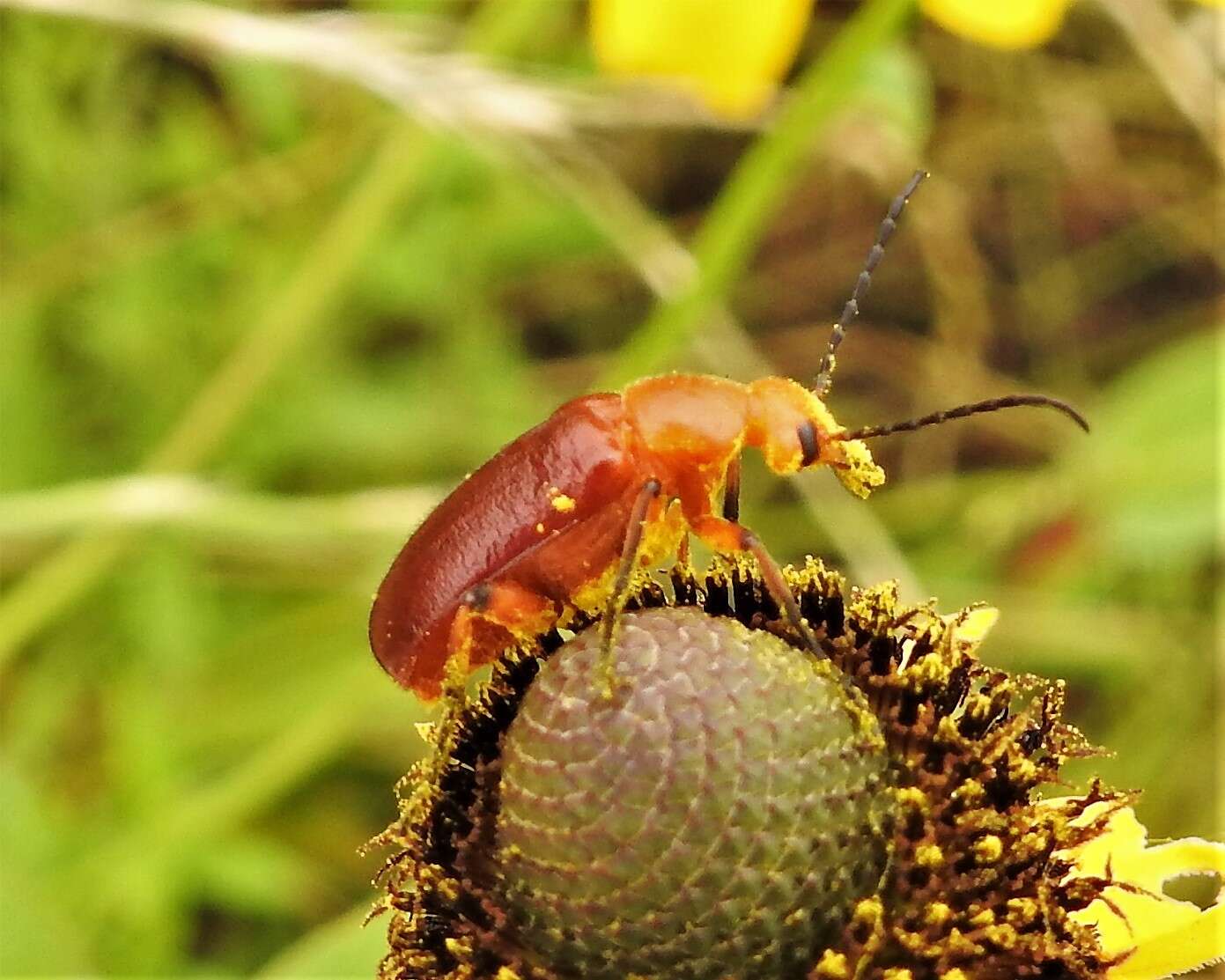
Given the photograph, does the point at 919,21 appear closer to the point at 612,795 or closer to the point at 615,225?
the point at 615,225

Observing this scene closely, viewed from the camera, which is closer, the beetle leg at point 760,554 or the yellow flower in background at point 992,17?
the beetle leg at point 760,554

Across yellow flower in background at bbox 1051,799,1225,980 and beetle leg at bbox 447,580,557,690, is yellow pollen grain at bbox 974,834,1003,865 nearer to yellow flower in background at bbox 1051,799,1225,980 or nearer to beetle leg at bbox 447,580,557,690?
yellow flower in background at bbox 1051,799,1225,980

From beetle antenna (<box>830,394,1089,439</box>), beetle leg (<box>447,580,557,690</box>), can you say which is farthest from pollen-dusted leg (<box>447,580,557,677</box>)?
beetle antenna (<box>830,394,1089,439</box>)

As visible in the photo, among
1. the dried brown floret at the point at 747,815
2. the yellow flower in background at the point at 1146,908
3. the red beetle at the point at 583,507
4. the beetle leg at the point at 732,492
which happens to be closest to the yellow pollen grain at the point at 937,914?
the dried brown floret at the point at 747,815

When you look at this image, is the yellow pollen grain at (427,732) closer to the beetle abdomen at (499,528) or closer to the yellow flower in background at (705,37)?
the beetle abdomen at (499,528)

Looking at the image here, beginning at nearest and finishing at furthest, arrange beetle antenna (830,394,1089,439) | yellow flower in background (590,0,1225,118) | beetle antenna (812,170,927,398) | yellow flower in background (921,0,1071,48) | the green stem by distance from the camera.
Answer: beetle antenna (830,394,1089,439), beetle antenna (812,170,927,398), the green stem, yellow flower in background (921,0,1071,48), yellow flower in background (590,0,1225,118)
